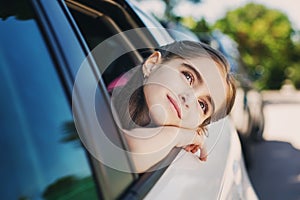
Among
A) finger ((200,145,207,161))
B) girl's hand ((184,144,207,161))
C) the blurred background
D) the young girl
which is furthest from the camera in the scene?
the blurred background

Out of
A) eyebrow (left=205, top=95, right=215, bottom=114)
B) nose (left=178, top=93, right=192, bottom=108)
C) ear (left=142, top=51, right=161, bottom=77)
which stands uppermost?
ear (left=142, top=51, right=161, bottom=77)

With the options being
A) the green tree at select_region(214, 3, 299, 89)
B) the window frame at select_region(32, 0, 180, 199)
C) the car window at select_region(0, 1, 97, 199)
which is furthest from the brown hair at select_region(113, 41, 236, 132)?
the green tree at select_region(214, 3, 299, 89)

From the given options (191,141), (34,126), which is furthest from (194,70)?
(34,126)

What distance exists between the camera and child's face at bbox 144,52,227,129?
5.56ft

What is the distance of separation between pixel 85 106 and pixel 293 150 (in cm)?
696

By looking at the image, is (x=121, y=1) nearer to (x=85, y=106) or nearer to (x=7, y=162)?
(x=85, y=106)

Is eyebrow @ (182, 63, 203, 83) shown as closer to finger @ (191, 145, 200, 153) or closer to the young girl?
the young girl

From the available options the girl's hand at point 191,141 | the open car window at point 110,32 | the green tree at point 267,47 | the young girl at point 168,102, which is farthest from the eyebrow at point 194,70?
the green tree at point 267,47

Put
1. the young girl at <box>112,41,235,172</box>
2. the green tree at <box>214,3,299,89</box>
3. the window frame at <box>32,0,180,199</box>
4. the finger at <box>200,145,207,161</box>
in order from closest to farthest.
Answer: the window frame at <box>32,0,180,199</box>
the young girl at <box>112,41,235,172</box>
the finger at <box>200,145,207,161</box>
the green tree at <box>214,3,299,89</box>

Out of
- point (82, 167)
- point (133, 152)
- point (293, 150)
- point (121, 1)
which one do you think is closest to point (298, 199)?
point (293, 150)

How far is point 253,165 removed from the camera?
6738 mm

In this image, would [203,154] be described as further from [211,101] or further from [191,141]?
[211,101]

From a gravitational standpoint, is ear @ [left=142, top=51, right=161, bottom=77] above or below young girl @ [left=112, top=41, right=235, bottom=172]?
above

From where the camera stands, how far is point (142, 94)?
1731mm
